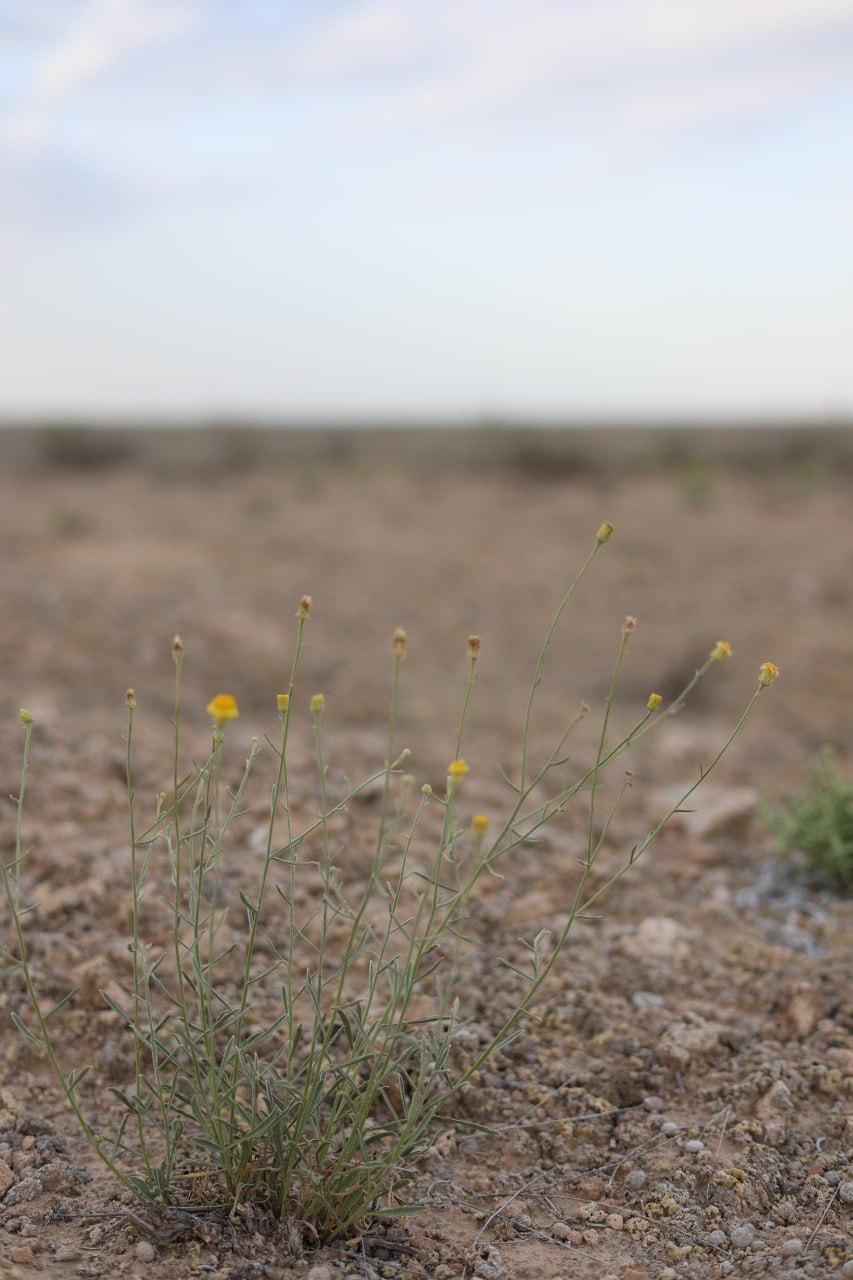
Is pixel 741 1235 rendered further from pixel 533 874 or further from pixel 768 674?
pixel 533 874

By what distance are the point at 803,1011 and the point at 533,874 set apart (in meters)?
0.75

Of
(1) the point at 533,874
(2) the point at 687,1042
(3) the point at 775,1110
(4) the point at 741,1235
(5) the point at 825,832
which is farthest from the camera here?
(5) the point at 825,832

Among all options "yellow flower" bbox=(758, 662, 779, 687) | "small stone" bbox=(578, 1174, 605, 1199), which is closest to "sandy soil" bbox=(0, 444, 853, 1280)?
"small stone" bbox=(578, 1174, 605, 1199)

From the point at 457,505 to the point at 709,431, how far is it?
4018mm

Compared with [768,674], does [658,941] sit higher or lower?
lower

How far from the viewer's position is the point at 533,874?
294 cm

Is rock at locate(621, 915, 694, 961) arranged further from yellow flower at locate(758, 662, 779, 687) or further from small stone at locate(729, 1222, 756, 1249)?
yellow flower at locate(758, 662, 779, 687)

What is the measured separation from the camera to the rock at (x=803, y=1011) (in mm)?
2406

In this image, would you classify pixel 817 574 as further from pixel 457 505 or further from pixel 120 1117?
pixel 120 1117

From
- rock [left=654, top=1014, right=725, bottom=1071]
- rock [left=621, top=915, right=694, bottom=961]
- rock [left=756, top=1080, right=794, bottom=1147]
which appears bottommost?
rock [left=756, top=1080, right=794, bottom=1147]

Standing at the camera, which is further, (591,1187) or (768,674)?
(591,1187)

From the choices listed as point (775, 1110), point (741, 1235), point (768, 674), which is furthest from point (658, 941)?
point (768, 674)


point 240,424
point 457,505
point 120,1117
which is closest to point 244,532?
point 457,505

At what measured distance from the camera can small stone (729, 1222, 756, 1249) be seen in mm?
1833
